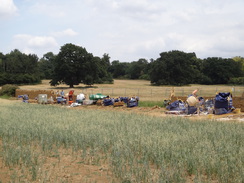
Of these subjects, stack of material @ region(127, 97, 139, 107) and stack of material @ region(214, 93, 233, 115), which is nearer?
stack of material @ region(214, 93, 233, 115)

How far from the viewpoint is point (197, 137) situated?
11.7m

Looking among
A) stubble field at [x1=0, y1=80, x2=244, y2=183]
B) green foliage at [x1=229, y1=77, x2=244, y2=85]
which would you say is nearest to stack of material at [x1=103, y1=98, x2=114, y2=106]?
stubble field at [x1=0, y1=80, x2=244, y2=183]

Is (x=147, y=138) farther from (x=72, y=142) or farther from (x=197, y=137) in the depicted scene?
(x=72, y=142)

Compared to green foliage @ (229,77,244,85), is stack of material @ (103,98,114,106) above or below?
below

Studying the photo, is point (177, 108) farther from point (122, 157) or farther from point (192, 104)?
point (122, 157)

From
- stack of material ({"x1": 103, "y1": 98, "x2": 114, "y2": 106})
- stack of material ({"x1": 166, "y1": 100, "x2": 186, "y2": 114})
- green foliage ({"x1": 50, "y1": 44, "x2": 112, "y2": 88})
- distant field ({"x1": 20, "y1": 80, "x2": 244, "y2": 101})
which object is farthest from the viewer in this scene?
green foliage ({"x1": 50, "y1": 44, "x2": 112, "y2": 88})

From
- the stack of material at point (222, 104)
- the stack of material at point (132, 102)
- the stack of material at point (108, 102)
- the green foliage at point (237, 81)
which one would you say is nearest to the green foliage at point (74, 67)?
the green foliage at point (237, 81)

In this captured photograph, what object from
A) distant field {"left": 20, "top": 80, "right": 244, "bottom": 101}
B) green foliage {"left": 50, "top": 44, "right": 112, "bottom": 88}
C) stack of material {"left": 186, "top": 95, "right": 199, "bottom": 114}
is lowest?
distant field {"left": 20, "top": 80, "right": 244, "bottom": 101}

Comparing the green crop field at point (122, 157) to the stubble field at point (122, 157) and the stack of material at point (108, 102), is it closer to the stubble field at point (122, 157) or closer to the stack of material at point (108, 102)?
the stubble field at point (122, 157)

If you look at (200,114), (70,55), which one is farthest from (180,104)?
(70,55)

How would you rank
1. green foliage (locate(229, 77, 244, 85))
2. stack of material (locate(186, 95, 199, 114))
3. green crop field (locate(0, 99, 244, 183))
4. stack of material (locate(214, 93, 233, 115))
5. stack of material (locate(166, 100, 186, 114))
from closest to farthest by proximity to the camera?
green crop field (locate(0, 99, 244, 183))
stack of material (locate(214, 93, 233, 115))
stack of material (locate(186, 95, 199, 114))
stack of material (locate(166, 100, 186, 114))
green foliage (locate(229, 77, 244, 85))

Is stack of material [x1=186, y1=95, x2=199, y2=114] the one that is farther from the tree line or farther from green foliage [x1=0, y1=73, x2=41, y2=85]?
green foliage [x1=0, y1=73, x2=41, y2=85]

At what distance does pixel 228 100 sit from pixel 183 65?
6963cm

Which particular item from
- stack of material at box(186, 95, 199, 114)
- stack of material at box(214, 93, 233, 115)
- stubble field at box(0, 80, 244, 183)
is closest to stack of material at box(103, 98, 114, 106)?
stack of material at box(186, 95, 199, 114)
